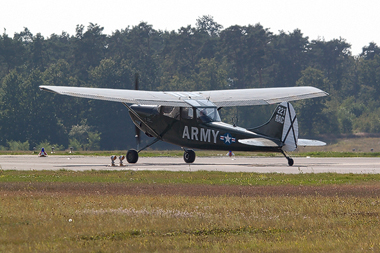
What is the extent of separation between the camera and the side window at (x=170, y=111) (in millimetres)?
32628

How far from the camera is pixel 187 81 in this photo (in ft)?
400

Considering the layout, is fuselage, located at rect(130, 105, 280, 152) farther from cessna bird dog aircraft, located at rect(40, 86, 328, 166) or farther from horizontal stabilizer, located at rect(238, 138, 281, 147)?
horizontal stabilizer, located at rect(238, 138, 281, 147)

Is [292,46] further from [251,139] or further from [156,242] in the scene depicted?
[156,242]

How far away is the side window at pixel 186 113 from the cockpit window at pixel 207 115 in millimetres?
446

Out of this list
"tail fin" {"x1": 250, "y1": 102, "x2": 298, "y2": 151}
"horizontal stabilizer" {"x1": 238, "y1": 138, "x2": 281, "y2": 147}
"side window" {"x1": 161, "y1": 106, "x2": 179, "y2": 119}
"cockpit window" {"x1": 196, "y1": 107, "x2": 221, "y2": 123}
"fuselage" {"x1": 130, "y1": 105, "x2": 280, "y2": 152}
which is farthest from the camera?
"side window" {"x1": 161, "y1": 106, "x2": 179, "y2": 119}

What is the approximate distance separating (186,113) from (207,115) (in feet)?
4.08

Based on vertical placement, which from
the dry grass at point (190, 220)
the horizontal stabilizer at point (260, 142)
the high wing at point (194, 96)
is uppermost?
the high wing at point (194, 96)

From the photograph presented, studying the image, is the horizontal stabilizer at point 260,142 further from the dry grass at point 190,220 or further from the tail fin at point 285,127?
the dry grass at point 190,220

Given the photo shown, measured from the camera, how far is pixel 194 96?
3322cm

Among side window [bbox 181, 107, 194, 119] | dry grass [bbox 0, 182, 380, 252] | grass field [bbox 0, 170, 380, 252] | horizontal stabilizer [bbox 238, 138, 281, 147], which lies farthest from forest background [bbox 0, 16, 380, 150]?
dry grass [bbox 0, 182, 380, 252]

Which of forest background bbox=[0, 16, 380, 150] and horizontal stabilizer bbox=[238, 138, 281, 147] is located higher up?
forest background bbox=[0, 16, 380, 150]

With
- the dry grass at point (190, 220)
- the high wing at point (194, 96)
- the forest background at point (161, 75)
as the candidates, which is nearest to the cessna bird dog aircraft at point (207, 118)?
the high wing at point (194, 96)

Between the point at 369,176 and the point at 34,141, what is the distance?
282ft

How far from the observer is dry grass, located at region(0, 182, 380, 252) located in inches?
437
